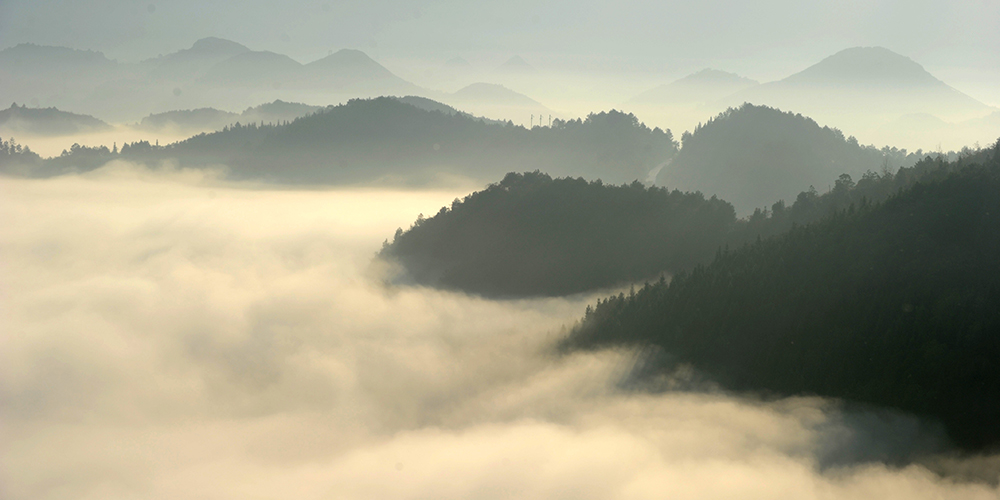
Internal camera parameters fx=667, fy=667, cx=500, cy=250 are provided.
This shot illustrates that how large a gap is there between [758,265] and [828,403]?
946 inches

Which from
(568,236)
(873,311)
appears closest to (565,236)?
(568,236)

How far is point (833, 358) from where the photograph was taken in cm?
8950

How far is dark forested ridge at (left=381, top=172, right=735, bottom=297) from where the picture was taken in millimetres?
146500

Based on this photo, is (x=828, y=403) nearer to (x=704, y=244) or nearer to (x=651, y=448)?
(x=651, y=448)

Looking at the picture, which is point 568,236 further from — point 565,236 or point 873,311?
point 873,311

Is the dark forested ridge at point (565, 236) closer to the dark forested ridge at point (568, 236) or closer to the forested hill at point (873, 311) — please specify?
the dark forested ridge at point (568, 236)

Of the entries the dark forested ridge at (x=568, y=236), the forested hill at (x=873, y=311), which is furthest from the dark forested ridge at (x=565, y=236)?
the forested hill at (x=873, y=311)

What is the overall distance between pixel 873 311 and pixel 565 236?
245 ft

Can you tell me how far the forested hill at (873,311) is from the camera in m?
82.5

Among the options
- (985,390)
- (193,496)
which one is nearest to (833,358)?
(985,390)

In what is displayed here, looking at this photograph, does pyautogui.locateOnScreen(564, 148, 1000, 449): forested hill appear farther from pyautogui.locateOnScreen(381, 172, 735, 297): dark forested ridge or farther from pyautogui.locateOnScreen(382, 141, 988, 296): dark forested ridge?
pyautogui.locateOnScreen(381, 172, 735, 297): dark forested ridge

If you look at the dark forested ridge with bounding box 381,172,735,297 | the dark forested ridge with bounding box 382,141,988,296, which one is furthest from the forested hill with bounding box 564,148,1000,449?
the dark forested ridge with bounding box 381,172,735,297

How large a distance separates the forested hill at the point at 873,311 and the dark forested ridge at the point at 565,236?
35.2 m

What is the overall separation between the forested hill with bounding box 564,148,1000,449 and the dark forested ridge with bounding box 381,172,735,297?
35169 millimetres
